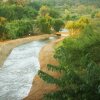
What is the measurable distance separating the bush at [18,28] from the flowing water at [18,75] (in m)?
21.3

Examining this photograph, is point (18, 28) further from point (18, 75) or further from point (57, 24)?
point (18, 75)

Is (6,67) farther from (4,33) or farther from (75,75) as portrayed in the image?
(4,33)

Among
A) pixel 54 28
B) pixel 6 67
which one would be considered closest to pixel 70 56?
pixel 6 67

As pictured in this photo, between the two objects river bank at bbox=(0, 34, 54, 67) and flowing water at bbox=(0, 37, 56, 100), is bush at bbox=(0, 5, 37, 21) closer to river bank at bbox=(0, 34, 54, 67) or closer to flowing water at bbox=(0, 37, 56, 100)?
river bank at bbox=(0, 34, 54, 67)

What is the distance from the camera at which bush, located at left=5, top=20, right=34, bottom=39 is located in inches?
2822

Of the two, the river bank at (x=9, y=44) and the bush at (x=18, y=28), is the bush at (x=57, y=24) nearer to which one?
the river bank at (x=9, y=44)

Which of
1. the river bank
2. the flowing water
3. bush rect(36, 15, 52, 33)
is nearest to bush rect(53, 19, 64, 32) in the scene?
bush rect(36, 15, 52, 33)

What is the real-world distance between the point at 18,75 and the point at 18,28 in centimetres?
4149

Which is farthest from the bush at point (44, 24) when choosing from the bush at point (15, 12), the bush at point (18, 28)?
the bush at point (15, 12)

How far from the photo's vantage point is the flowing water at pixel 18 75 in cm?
2736

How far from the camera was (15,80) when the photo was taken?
3175cm

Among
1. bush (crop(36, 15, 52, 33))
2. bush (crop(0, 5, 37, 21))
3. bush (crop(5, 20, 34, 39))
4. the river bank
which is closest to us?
the river bank

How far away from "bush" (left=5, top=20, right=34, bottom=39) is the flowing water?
837 inches

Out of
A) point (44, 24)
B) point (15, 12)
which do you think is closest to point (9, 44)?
point (44, 24)
